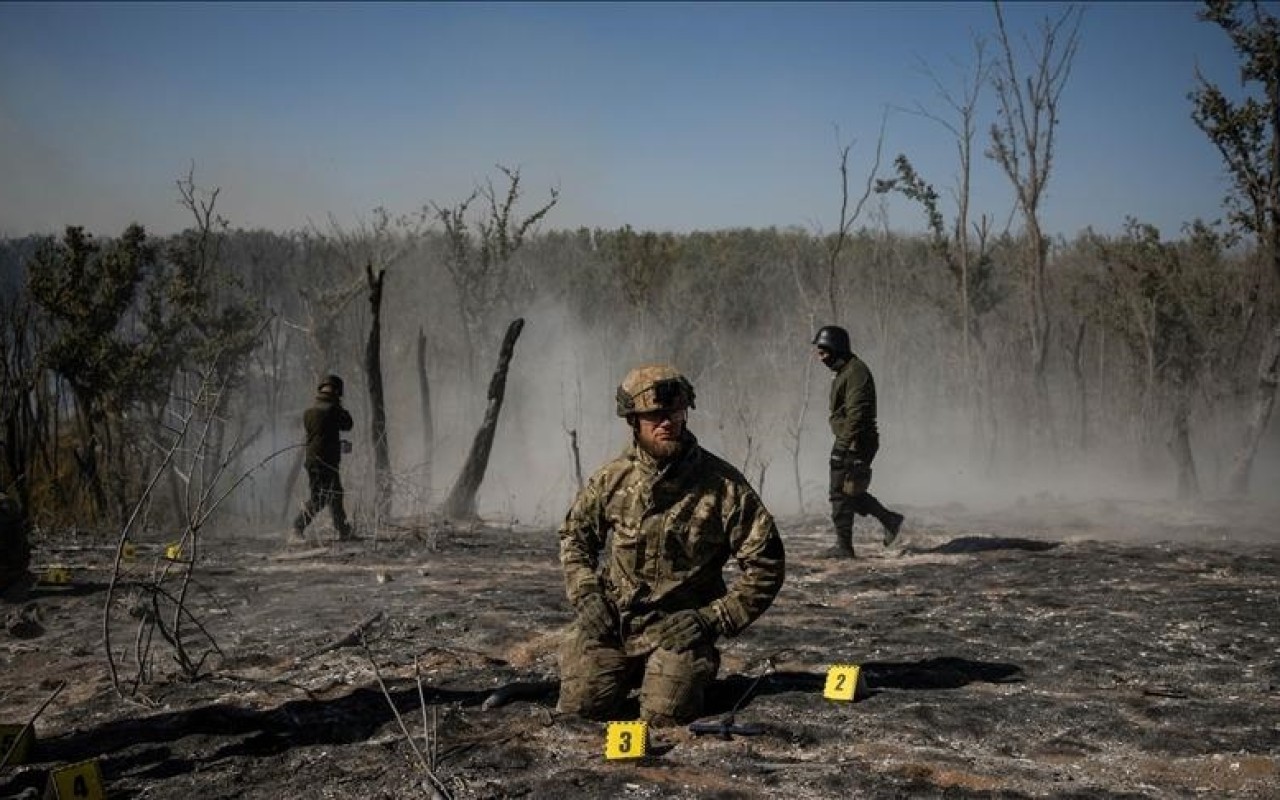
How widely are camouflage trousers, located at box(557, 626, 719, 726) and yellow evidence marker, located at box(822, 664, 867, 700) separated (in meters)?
0.62

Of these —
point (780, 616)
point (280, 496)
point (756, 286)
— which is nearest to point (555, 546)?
point (780, 616)

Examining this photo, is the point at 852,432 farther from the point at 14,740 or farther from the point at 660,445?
the point at 14,740

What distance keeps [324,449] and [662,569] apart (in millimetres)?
6999

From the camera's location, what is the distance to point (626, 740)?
14.0 feet

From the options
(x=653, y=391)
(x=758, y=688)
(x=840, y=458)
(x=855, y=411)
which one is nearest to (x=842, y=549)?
(x=840, y=458)

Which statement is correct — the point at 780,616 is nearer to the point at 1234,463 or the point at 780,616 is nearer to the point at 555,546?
the point at 555,546

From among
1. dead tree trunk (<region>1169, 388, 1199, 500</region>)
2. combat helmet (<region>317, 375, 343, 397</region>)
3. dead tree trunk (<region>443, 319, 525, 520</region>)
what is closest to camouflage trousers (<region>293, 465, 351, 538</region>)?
combat helmet (<region>317, 375, 343, 397</region>)

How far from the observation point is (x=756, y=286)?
32.0 metres

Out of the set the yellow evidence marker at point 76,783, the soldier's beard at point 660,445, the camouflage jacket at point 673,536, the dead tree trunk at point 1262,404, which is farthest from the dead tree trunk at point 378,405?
the dead tree trunk at point 1262,404

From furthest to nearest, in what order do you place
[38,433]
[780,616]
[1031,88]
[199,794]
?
[1031,88]
[38,433]
[780,616]
[199,794]

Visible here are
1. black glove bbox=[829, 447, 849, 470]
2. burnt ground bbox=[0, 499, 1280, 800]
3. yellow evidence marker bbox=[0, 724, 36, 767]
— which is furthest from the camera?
black glove bbox=[829, 447, 849, 470]

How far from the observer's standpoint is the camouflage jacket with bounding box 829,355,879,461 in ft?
28.8

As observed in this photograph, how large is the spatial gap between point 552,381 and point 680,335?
328 centimetres

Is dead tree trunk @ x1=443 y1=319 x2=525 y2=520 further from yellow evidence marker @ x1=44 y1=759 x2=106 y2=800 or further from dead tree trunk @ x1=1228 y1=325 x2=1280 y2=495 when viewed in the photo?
dead tree trunk @ x1=1228 y1=325 x2=1280 y2=495
